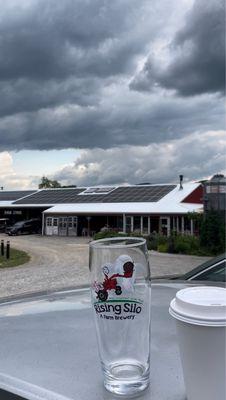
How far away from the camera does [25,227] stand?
37344 mm

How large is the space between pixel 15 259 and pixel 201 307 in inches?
782

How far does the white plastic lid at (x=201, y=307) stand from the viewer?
888 millimetres

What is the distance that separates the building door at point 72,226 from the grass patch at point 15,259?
465 inches

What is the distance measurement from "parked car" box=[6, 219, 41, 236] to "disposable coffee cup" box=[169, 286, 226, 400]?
119 feet

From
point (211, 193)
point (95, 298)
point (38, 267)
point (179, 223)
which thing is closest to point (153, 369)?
point (95, 298)

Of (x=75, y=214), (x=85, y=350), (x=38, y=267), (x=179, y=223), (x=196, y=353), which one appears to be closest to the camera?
(x=196, y=353)

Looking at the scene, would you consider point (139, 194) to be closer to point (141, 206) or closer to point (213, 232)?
point (141, 206)

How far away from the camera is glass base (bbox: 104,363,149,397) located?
1060mm

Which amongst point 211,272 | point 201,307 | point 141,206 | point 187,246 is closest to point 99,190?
point 141,206

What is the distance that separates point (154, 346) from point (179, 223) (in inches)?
1121

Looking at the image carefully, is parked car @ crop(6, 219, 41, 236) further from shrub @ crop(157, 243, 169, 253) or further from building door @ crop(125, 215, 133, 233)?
shrub @ crop(157, 243, 169, 253)

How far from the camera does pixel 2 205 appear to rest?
41.1 metres

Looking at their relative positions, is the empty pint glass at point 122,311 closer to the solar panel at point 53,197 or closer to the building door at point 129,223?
the building door at point 129,223

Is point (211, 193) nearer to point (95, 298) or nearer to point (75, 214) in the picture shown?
point (75, 214)
